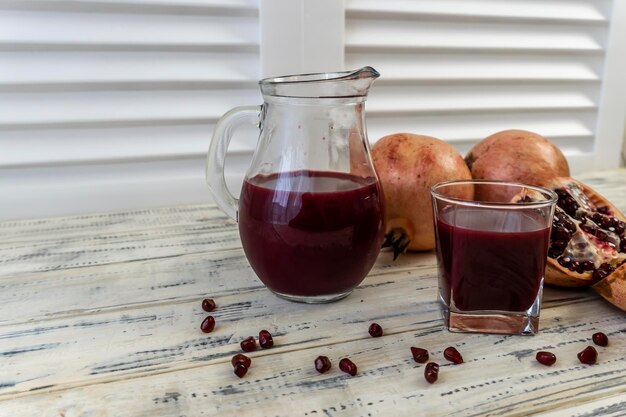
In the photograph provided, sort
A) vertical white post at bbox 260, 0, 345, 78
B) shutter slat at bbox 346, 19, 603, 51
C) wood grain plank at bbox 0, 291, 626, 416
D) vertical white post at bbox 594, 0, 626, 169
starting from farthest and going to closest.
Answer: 1. vertical white post at bbox 594, 0, 626, 169
2. shutter slat at bbox 346, 19, 603, 51
3. vertical white post at bbox 260, 0, 345, 78
4. wood grain plank at bbox 0, 291, 626, 416

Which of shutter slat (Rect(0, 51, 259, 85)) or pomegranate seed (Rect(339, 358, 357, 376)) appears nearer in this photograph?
pomegranate seed (Rect(339, 358, 357, 376))

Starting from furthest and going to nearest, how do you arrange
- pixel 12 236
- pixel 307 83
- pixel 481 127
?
1. pixel 481 127
2. pixel 12 236
3. pixel 307 83

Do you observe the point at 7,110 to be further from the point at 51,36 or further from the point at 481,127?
the point at 481,127

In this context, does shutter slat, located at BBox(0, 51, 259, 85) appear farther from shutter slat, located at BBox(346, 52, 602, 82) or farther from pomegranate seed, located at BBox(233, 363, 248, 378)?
pomegranate seed, located at BBox(233, 363, 248, 378)

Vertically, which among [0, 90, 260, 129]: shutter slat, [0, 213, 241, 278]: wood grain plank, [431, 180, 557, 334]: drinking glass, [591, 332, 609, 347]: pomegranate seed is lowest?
[0, 213, 241, 278]: wood grain plank

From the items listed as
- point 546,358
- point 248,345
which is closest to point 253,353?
point 248,345

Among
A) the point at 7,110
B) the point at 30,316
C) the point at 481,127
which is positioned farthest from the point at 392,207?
the point at 7,110

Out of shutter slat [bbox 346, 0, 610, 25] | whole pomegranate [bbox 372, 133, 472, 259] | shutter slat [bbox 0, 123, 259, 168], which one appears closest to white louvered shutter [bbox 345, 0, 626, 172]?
shutter slat [bbox 346, 0, 610, 25]
